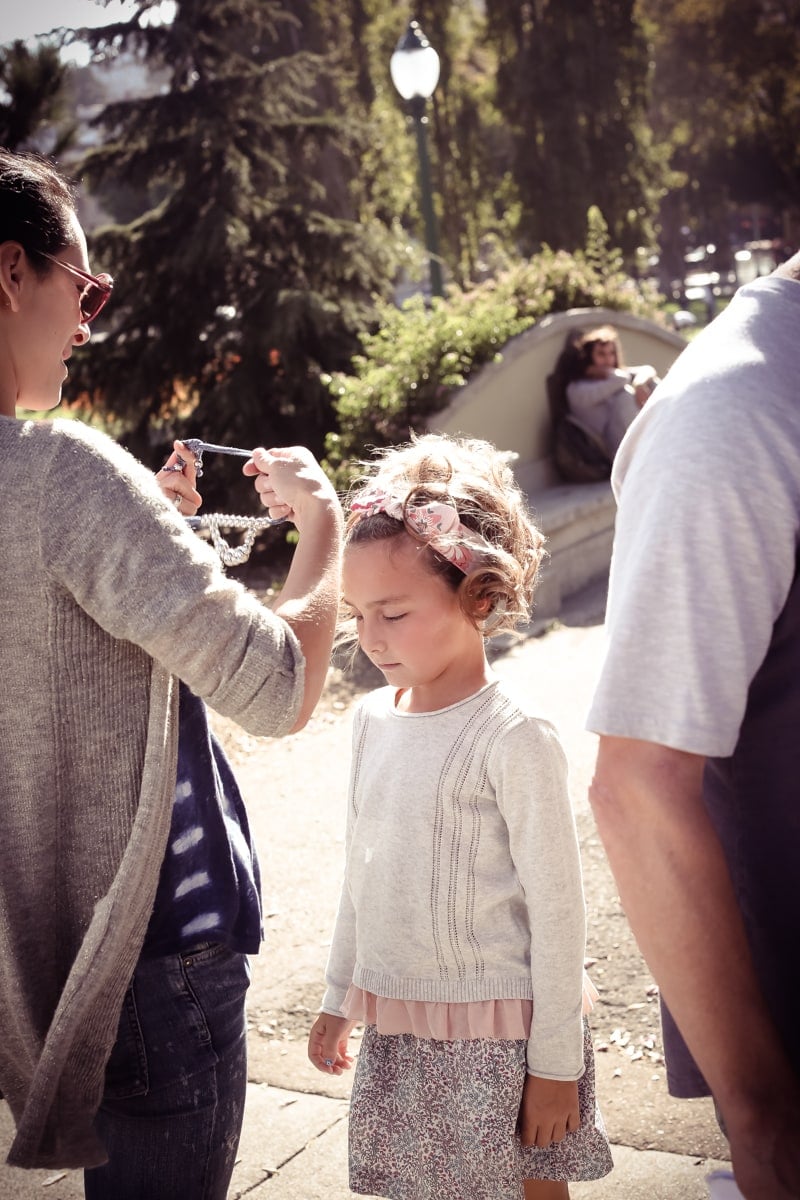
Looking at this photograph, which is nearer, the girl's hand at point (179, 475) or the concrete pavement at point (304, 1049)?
the girl's hand at point (179, 475)

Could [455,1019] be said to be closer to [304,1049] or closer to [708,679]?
[708,679]

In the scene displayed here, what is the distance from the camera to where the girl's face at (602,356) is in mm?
10109

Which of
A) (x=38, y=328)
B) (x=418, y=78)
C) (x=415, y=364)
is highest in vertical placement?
(x=418, y=78)

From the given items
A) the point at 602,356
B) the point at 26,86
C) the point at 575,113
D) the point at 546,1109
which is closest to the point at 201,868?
the point at 546,1109

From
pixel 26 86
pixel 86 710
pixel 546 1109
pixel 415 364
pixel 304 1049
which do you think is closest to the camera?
pixel 86 710

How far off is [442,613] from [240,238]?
9358 mm

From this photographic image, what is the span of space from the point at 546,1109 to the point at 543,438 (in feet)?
28.6

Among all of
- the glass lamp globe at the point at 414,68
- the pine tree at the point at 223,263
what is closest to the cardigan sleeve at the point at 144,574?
the pine tree at the point at 223,263

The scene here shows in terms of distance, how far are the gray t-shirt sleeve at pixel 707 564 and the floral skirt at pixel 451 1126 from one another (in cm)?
109

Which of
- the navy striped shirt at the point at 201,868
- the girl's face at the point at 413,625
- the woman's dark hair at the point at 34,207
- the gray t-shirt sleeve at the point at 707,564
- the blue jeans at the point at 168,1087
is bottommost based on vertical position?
the blue jeans at the point at 168,1087

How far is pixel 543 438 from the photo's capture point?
10406 millimetres

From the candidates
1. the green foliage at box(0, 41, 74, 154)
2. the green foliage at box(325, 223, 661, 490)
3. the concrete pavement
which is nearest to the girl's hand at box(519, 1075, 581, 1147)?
the concrete pavement

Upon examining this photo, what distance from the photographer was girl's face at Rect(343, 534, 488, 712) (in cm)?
223

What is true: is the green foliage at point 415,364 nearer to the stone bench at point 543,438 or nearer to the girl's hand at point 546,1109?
the stone bench at point 543,438
